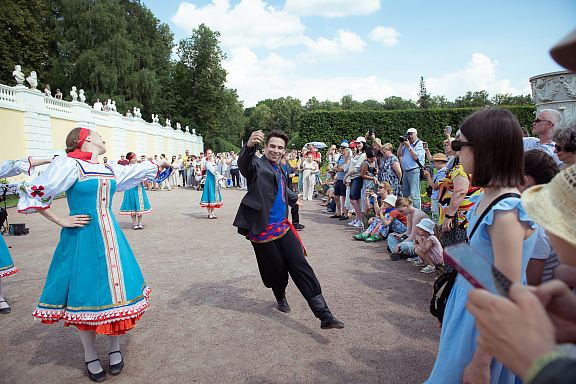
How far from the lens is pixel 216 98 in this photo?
48438 mm

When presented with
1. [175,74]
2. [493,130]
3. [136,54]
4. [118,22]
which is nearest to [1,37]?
[118,22]

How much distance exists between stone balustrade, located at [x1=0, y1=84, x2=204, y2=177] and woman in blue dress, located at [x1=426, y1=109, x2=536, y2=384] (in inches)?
757

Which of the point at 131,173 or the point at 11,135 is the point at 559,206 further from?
the point at 11,135

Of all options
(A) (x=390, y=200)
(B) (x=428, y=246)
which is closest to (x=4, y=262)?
(B) (x=428, y=246)

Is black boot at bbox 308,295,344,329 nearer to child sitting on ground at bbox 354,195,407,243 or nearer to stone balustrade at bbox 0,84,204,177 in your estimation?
child sitting on ground at bbox 354,195,407,243

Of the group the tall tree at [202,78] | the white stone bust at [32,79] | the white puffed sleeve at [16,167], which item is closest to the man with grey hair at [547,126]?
the white puffed sleeve at [16,167]

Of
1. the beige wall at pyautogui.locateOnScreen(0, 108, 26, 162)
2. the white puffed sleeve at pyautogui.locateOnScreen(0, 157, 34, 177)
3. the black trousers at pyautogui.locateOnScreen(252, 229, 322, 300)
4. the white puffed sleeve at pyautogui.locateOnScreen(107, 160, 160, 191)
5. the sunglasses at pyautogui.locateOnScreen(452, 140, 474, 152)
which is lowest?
the black trousers at pyautogui.locateOnScreen(252, 229, 322, 300)

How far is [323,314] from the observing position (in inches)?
136

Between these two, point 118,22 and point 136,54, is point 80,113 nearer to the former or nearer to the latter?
point 118,22

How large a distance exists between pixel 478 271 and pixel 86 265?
9.67 feet

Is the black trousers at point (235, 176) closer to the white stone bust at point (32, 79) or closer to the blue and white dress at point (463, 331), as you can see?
the white stone bust at point (32, 79)

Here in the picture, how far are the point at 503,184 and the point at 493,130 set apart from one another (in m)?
0.25

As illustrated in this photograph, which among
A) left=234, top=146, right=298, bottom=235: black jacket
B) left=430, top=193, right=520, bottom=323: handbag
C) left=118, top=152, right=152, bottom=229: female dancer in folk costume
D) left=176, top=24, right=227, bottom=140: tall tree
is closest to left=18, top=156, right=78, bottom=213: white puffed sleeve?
left=234, top=146, right=298, bottom=235: black jacket

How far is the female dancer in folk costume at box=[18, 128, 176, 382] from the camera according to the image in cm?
284
